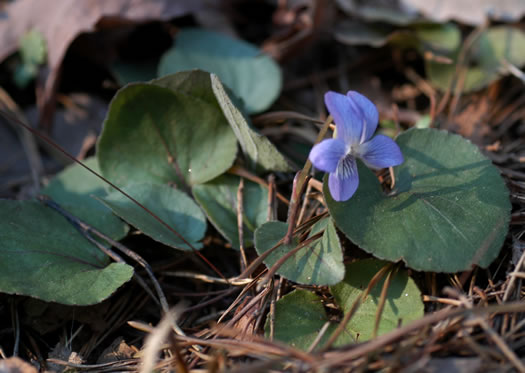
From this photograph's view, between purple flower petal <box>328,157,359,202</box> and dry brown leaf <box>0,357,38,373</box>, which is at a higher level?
purple flower petal <box>328,157,359,202</box>

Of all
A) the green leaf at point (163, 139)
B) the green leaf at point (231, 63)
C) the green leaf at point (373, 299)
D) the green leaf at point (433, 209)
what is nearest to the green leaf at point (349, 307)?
the green leaf at point (373, 299)

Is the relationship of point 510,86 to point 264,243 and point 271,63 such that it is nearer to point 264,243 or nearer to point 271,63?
point 271,63

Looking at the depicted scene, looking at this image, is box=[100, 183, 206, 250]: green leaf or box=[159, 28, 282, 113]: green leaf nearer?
box=[100, 183, 206, 250]: green leaf

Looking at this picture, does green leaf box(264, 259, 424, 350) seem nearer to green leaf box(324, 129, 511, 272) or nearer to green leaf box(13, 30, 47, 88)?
green leaf box(324, 129, 511, 272)

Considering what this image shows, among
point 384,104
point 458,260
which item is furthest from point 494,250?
point 384,104

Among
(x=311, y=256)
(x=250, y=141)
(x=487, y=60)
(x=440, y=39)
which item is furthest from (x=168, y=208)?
(x=487, y=60)

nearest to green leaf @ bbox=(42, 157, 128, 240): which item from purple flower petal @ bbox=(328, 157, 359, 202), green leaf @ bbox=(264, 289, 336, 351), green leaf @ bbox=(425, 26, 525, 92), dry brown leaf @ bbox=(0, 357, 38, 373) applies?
dry brown leaf @ bbox=(0, 357, 38, 373)

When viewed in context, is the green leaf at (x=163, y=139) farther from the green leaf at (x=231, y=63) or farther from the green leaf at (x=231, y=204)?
the green leaf at (x=231, y=63)
